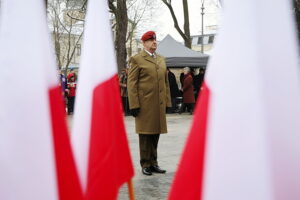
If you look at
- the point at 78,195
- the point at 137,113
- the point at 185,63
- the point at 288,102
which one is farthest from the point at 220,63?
the point at 185,63

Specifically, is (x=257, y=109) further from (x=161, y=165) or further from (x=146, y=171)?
(x=161, y=165)

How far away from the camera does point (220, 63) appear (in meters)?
1.39

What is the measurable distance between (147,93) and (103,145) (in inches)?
132

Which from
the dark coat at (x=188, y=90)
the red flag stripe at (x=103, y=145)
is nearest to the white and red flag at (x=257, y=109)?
the red flag stripe at (x=103, y=145)

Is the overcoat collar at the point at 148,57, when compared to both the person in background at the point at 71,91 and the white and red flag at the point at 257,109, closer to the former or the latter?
the white and red flag at the point at 257,109

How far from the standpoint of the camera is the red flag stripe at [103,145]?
2.05 metres

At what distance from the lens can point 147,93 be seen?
5480 millimetres

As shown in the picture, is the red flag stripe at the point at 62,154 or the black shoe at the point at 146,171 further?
the black shoe at the point at 146,171

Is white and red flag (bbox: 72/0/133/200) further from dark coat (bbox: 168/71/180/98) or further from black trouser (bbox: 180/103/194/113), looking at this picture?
black trouser (bbox: 180/103/194/113)

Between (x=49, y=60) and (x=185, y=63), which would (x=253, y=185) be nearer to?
(x=49, y=60)

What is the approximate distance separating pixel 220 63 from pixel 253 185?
38cm

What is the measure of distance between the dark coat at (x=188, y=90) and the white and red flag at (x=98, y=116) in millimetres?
12746

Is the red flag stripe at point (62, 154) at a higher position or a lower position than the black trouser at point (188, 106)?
higher

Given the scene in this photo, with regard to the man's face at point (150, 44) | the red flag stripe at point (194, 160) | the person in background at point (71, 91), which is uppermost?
the man's face at point (150, 44)
